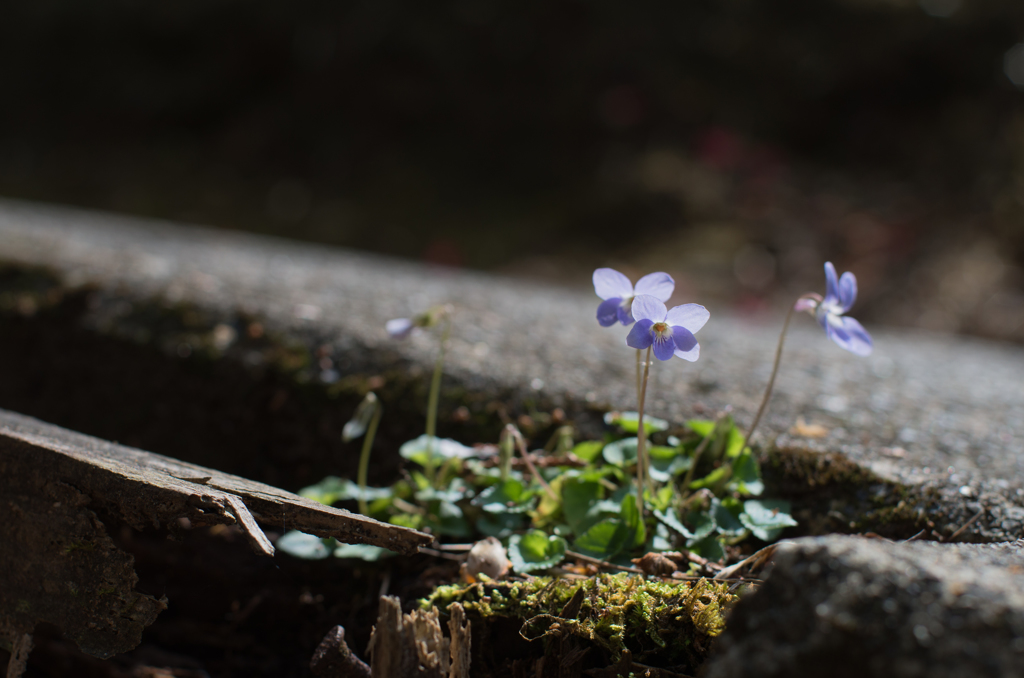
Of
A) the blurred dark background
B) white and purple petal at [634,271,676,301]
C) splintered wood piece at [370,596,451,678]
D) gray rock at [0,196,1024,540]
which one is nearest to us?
splintered wood piece at [370,596,451,678]

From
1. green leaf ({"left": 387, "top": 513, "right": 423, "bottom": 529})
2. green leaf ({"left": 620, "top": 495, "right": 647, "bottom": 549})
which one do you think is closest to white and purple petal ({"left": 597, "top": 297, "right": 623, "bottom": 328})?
green leaf ({"left": 620, "top": 495, "right": 647, "bottom": 549})

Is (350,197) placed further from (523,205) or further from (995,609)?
(995,609)

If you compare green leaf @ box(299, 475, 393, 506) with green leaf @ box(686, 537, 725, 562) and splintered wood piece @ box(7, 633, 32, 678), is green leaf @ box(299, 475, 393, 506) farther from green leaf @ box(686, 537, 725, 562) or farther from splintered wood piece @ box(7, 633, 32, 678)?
green leaf @ box(686, 537, 725, 562)

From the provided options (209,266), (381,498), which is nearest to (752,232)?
(209,266)

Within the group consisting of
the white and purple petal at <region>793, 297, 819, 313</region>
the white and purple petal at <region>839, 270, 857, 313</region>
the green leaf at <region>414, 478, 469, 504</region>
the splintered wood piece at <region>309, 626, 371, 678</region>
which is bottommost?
the splintered wood piece at <region>309, 626, 371, 678</region>

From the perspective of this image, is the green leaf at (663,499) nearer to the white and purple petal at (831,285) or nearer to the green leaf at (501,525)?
the green leaf at (501,525)

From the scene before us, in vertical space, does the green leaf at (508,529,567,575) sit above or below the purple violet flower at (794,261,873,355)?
below

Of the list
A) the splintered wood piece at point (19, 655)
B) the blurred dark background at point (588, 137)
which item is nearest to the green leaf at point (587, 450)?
the splintered wood piece at point (19, 655)

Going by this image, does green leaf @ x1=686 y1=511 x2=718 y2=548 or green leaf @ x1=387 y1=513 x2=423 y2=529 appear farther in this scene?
green leaf @ x1=387 y1=513 x2=423 y2=529
